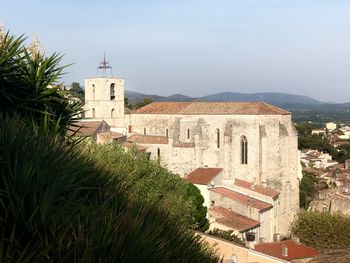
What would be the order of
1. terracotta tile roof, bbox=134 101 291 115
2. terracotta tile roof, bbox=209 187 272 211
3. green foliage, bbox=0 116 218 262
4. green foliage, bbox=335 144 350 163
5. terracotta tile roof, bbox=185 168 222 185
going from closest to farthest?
green foliage, bbox=0 116 218 262 < terracotta tile roof, bbox=209 187 272 211 < terracotta tile roof, bbox=185 168 222 185 < terracotta tile roof, bbox=134 101 291 115 < green foliage, bbox=335 144 350 163

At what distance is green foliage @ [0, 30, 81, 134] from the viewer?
10.3 metres

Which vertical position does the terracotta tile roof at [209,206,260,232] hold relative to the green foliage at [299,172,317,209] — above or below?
above

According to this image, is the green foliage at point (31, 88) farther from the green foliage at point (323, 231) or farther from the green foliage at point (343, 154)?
the green foliage at point (343, 154)

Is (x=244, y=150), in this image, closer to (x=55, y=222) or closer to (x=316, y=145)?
(x=55, y=222)

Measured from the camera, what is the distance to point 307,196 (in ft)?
205

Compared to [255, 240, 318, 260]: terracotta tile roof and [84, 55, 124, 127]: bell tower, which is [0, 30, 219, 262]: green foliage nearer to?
[255, 240, 318, 260]: terracotta tile roof

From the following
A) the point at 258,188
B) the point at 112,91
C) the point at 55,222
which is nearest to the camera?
the point at 55,222

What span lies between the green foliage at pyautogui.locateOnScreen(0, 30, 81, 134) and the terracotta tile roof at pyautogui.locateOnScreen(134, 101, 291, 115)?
A: 33.7 metres

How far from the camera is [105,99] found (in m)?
54.6

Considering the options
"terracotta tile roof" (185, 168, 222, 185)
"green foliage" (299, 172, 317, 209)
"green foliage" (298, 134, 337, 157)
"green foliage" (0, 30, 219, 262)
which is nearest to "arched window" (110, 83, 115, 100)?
"terracotta tile roof" (185, 168, 222, 185)

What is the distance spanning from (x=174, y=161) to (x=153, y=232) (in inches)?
1588

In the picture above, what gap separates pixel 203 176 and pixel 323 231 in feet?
30.4

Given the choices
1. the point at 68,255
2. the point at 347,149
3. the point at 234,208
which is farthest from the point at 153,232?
the point at 347,149

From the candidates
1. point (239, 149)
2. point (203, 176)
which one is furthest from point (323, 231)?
point (239, 149)
